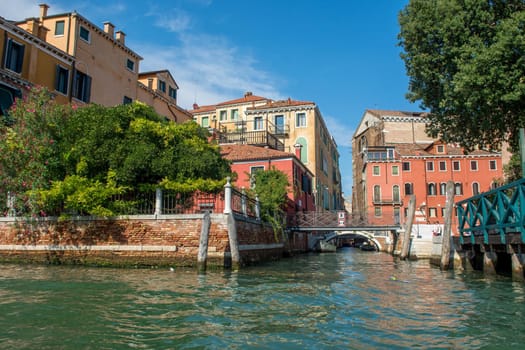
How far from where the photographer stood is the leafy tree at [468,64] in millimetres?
12203

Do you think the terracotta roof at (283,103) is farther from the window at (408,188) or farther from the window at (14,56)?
the window at (14,56)

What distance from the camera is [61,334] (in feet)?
16.1

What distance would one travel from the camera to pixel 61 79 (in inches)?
786

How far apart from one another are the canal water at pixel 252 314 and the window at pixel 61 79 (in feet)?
39.3

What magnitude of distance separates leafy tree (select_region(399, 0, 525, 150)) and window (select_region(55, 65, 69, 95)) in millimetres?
14920

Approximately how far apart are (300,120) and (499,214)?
2688 cm

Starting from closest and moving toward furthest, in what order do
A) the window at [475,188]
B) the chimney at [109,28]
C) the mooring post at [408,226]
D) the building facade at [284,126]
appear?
the mooring post at [408,226] < the chimney at [109,28] < the building facade at [284,126] < the window at [475,188]

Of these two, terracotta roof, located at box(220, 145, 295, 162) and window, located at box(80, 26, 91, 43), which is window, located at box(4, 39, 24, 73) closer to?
window, located at box(80, 26, 91, 43)

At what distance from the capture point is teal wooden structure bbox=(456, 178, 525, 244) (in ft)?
29.9

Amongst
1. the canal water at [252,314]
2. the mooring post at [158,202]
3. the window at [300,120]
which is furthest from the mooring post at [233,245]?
the window at [300,120]

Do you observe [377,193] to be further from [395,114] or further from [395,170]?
[395,114]

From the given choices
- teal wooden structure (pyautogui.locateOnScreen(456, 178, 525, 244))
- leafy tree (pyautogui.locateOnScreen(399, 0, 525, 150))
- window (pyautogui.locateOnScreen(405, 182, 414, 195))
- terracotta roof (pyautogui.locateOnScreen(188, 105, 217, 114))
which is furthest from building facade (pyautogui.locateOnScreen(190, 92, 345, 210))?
teal wooden structure (pyautogui.locateOnScreen(456, 178, 525, 244))

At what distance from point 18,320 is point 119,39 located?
71.7 feet

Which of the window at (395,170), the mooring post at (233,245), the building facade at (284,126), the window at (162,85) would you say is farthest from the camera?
the window at (395,170)
